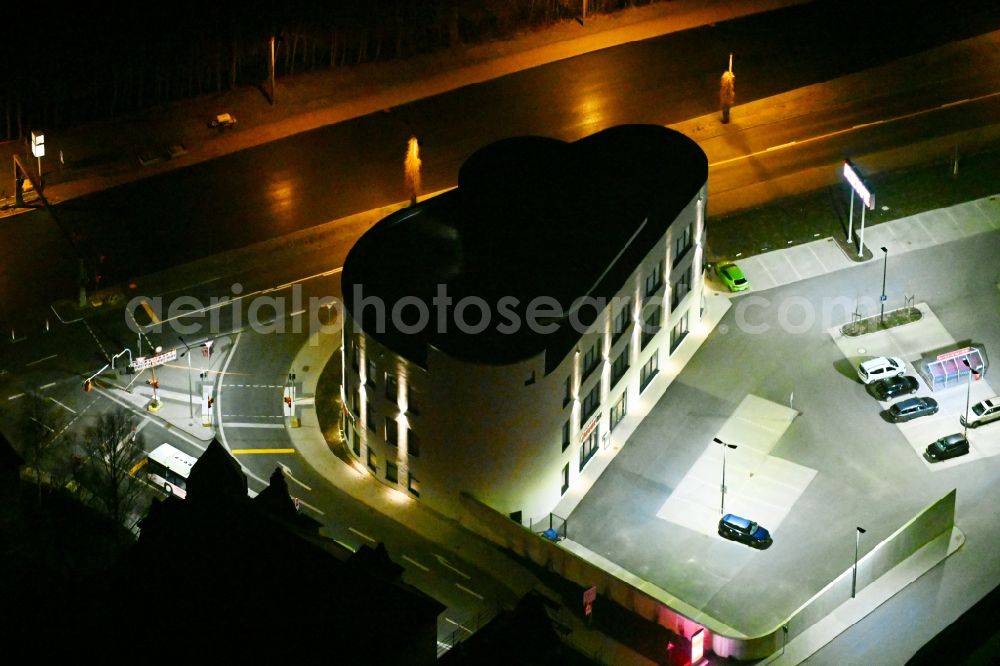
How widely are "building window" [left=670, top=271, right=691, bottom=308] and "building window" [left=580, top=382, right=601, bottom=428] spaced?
1374 cm

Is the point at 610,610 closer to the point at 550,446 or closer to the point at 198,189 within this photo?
the point at 550,446

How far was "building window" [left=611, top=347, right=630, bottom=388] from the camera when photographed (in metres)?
166

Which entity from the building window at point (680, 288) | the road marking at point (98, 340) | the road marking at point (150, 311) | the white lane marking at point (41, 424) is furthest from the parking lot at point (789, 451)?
→ the road marking at point (98, 340)

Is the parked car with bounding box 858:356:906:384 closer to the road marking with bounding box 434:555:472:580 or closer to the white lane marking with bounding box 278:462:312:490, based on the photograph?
the road marking with bounding box 434:555:472:580

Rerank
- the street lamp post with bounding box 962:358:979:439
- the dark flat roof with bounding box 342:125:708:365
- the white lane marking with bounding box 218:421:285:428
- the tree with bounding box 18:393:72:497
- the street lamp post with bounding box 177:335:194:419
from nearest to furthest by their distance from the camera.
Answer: the dark flat roof with bounding box 342:125:708:365, the tree with bounding box 18:393:72:497, the street lamp post with bounding box 962:358:979:439, the white lane marking with bounding box 218:421:285:428, the street lamp post with bounding box 177:335:194:419

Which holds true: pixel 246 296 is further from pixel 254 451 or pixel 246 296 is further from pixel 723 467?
pixel 723 467

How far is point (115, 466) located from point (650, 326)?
4524 centimetres

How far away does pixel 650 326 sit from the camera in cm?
17062

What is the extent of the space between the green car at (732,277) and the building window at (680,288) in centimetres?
791

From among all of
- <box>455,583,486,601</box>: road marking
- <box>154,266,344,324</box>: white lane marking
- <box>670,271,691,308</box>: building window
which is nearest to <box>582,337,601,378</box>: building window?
<box>670,271,691,308</box>: building window

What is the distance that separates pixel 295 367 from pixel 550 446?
1115 inches

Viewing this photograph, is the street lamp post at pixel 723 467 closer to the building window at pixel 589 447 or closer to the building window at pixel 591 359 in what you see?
the building window at pixel 589 447

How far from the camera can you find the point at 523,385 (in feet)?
501

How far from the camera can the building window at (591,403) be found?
531 feet
